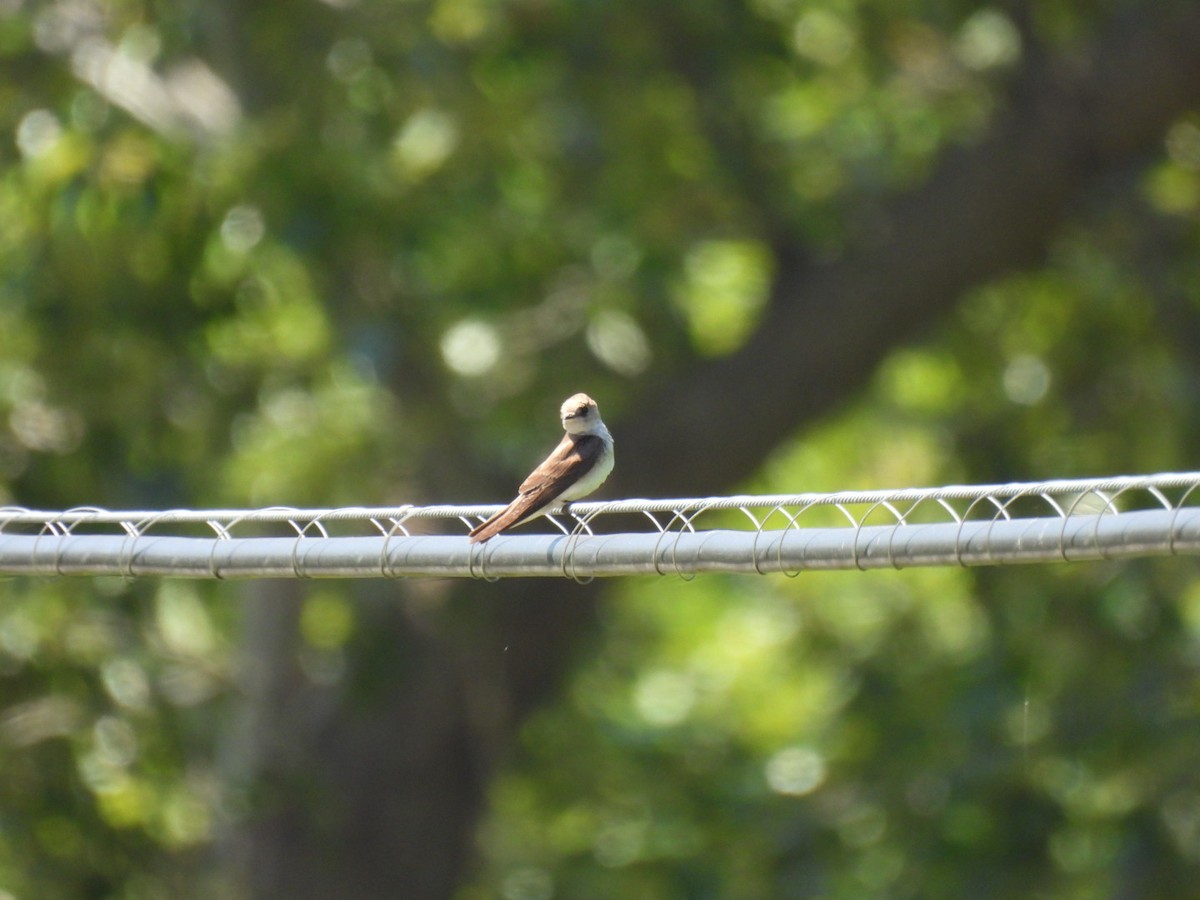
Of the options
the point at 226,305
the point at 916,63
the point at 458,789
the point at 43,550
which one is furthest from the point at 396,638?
Result: the point at 43,550

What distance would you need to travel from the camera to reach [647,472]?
1263cm

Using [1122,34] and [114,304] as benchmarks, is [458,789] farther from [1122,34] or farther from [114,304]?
[1122,34]

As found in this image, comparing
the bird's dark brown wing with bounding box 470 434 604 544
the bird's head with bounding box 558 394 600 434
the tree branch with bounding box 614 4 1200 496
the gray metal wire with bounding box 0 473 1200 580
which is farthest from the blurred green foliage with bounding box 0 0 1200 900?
the gray metal wire with bounding box 0 473 1200 580

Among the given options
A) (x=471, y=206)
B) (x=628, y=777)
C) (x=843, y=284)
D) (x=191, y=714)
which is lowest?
(x=628, y=777)

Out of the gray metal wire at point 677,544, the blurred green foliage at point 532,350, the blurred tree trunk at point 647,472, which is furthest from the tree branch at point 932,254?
the gray metal wire at point 677,544

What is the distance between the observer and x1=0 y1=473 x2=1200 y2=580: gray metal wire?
3.54 meters

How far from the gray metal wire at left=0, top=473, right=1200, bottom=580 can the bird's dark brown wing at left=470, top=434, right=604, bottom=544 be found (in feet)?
1.25

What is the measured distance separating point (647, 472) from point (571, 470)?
6371 millimetres

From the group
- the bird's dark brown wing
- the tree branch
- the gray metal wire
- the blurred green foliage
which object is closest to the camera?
the gray metal wire

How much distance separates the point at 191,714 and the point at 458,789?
2.10 m

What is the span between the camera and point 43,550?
16.4ft

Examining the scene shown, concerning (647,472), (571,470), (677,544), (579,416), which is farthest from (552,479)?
(647,472)

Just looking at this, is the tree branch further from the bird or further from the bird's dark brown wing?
the bird's dark brown wing

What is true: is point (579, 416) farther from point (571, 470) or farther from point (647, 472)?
point (647, 472)
